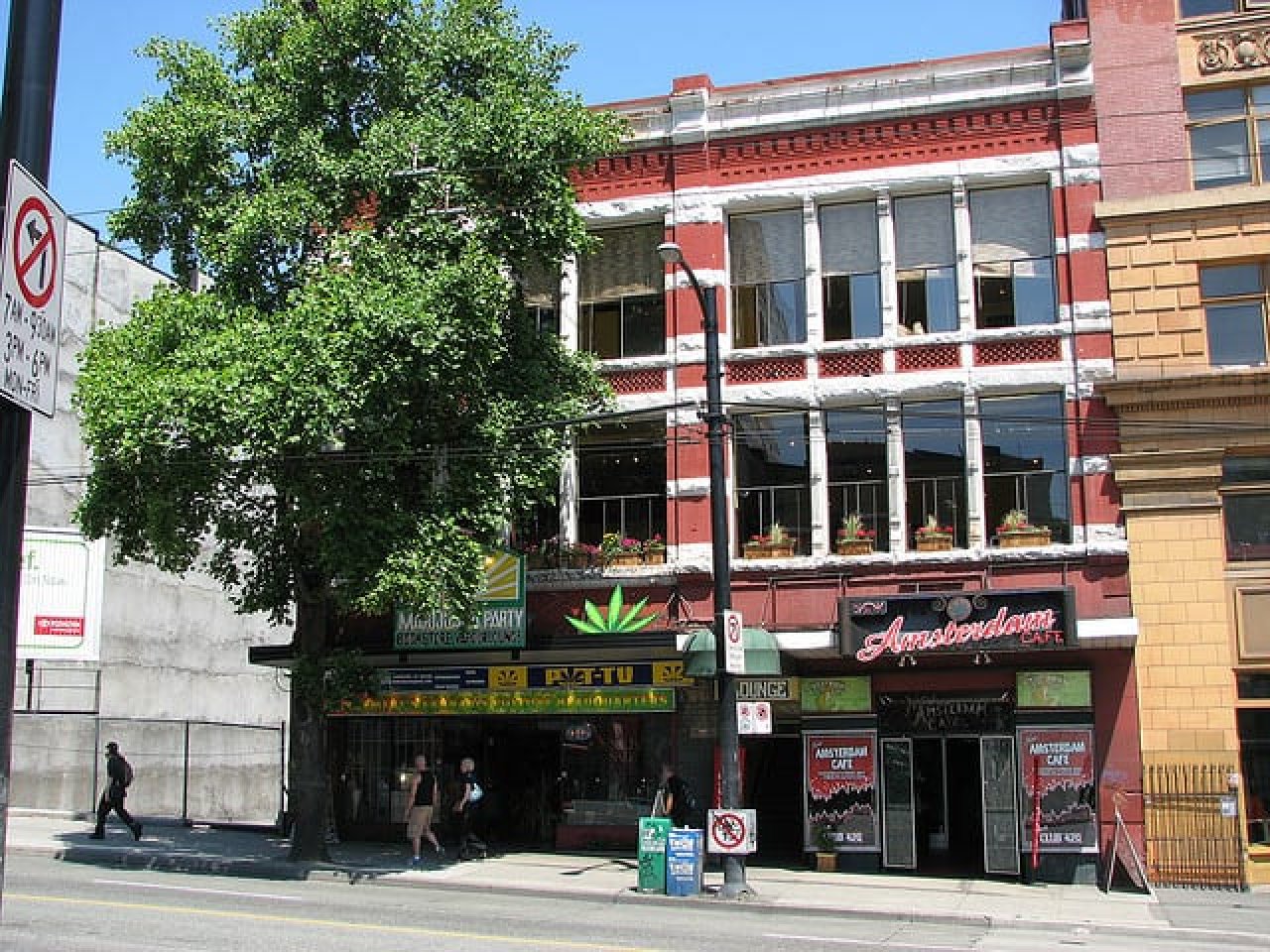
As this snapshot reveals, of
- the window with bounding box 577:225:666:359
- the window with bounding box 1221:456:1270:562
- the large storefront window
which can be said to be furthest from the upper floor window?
the large storefront window

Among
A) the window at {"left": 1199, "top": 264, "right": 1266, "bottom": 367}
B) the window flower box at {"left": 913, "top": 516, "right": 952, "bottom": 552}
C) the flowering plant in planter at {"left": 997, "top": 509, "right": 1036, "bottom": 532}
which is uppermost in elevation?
the window at {"left": 1199, "top": 264, "right": 1266, "bottom": 367}

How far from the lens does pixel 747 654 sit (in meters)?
20.5

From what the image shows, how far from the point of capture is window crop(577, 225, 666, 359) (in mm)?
24484

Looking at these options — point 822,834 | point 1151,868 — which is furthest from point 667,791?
point 1151,868

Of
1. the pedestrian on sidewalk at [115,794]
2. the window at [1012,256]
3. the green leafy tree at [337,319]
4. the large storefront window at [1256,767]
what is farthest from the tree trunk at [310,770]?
the large storefront window at [1256,767]

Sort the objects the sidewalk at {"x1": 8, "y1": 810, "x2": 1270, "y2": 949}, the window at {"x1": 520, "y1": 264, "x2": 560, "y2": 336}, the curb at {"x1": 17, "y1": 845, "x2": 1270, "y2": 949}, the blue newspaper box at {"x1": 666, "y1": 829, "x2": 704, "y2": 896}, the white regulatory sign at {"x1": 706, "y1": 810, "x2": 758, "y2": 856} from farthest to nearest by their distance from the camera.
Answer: the window at {"x1": 520, "y1": 264, "x2": 560, "y2": 336} < the blue newspaper box at {"x1": 666, "y1": 829, "x2": 704, "y2": 896} < the white regulatory sign at {"x1": 706, "y1": 810, "x2": 758, "y2": 856} < the sidewalk at {"x1": 8, "y1": 810, "x2": 1270, "y2": 949} < the curb at {"x1": 17, "y1": 845, "x2": 1270, "y2": 949}

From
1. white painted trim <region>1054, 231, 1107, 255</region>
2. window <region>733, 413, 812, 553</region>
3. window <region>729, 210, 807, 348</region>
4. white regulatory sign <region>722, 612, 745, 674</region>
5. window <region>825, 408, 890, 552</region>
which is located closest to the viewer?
white regulatory sign <region>722, 612, 745, 674</region>

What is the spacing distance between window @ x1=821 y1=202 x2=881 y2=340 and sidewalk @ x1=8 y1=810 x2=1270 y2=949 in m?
9.56

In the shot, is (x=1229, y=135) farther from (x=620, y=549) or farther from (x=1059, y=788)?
(x=620, y=549)

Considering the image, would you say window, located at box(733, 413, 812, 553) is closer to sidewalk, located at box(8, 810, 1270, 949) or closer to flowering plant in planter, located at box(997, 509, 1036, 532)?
flowering plant in planter, located at box(997, 509, 1036, 532)

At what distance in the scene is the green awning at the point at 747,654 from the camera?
20216 mm

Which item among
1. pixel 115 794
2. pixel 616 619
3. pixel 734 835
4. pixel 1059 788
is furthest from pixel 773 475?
pixel 115 794

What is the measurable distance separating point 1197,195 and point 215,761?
2738cm

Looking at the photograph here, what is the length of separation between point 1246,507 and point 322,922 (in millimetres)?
15607
